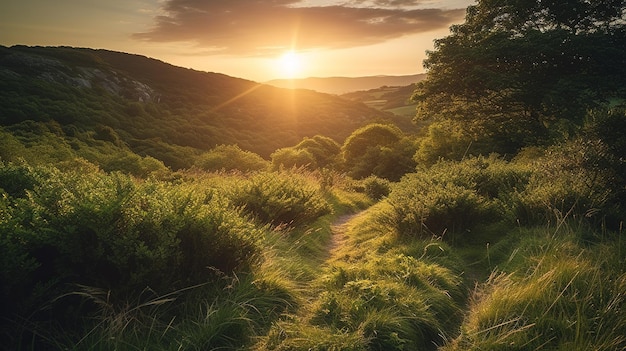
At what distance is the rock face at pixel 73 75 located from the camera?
77.9 m

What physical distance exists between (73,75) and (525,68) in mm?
92392

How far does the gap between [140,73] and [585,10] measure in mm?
109433

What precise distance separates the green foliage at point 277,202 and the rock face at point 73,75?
Answer: 3171 inches

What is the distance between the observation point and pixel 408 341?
13.4 ft

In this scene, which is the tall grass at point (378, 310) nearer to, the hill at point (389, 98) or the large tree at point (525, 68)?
the large tree at point (525, 68)

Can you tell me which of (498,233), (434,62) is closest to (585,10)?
(434,62)

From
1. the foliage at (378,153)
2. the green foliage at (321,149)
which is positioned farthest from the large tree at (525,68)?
the green foliage at (321,149)

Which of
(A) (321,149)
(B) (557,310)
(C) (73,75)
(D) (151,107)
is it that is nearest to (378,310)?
(B) (557,310)

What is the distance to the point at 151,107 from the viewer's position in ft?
283

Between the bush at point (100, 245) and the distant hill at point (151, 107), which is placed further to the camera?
the distant hill at point (151, 107)

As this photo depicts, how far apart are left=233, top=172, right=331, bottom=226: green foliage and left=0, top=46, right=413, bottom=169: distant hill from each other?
147 feet

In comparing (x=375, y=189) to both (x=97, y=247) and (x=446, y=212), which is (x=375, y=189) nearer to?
(x=446, y=212)

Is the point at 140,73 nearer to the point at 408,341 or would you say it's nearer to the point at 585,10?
the point at 585,10

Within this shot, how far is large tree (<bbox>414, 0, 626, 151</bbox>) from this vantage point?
19812mm
